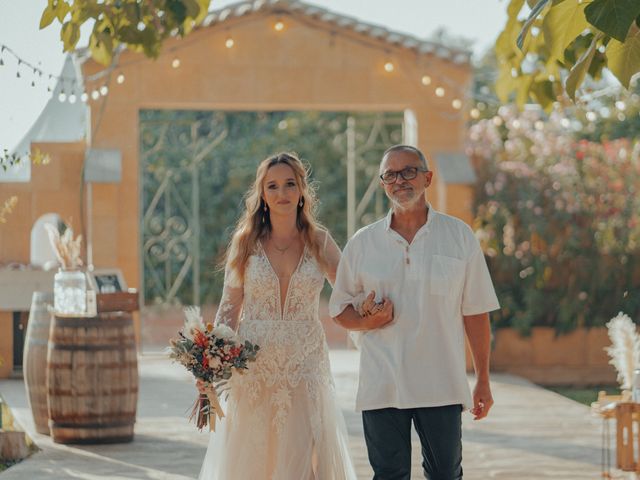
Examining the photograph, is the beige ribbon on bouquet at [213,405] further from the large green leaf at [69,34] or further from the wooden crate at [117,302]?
the wooden crate at [117,302]

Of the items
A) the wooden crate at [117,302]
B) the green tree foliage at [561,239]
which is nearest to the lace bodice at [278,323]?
the wooden crate at [117,302]

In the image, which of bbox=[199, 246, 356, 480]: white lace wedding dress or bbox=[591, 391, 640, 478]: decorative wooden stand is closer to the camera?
bbox=[199, 246, 356, 480]: white lace wedding dress

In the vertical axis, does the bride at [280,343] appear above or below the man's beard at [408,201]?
below

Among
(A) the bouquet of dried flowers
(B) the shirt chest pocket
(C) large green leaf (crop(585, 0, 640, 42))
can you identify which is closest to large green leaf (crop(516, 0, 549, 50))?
(C) large green leaf (crop(585, 0, 640, 42))

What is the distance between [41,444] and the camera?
8609 millimetres

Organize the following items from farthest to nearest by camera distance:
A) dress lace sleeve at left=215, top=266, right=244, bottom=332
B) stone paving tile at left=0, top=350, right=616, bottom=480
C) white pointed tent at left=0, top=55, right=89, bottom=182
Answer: white pointed tent at left=0, top=55, right=89, bottom=182, stone paving tile at left=0, top=350, right=616, bottom=480, dress lace sleeve at left=215, top=266, right=244, bottom=332

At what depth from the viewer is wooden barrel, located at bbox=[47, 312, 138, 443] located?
8422mm

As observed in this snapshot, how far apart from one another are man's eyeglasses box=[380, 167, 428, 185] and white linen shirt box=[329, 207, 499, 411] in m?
0.18

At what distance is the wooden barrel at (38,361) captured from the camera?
8.98 meters

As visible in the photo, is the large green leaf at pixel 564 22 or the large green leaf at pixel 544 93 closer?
the large green leaf at pixel 564 22

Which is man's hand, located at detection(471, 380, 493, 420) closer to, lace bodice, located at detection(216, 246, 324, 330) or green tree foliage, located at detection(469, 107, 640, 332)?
lace bodice, located at detection(216, 246, 324, 330)

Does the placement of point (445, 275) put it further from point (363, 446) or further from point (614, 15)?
point (363, 446)

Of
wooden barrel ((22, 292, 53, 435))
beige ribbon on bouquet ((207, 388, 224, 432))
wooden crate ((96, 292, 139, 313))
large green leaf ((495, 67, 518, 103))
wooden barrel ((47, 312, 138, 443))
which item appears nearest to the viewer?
beige ribbon on bouquet ((207, 388, 224, 432))

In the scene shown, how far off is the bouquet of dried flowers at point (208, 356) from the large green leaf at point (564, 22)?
2.25 metres
